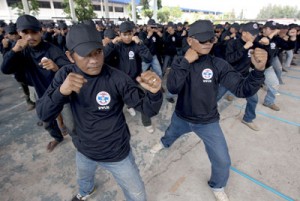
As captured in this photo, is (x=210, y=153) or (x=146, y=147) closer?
(x=210, y=153)

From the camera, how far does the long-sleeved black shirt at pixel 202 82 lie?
2449 millimetres

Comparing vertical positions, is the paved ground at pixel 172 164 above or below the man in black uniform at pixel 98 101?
below

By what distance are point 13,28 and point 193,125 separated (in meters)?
5.30

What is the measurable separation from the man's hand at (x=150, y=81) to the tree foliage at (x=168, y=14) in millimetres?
47777

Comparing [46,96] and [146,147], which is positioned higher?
[46,96]

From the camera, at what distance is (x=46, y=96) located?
179cm

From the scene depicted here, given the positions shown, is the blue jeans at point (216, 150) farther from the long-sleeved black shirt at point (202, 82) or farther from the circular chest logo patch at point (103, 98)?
the circular chest logo patch at point (103, 98)

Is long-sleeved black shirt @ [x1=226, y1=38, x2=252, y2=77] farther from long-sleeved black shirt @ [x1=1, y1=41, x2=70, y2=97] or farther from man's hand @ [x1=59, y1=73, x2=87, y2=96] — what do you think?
man's hand @ [x1=59, y1=73, x2=87, y2=96]

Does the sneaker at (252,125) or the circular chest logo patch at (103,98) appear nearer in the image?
the circular chest logo patch at (103,98)

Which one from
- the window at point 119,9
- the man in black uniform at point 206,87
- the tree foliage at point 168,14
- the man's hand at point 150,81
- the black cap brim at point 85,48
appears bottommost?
the man in black uniform at point 206,87

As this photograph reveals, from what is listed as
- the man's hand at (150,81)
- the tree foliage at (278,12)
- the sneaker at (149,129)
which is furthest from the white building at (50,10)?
the tree foliage at (278,12)

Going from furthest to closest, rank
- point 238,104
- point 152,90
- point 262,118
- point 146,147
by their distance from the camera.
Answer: point 238,104 < point 262,118 < point 146,147 < point 152,90

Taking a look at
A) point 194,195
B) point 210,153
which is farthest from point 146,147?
point 210,153

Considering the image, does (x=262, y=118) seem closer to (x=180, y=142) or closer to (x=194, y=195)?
(x=180, y=142)
